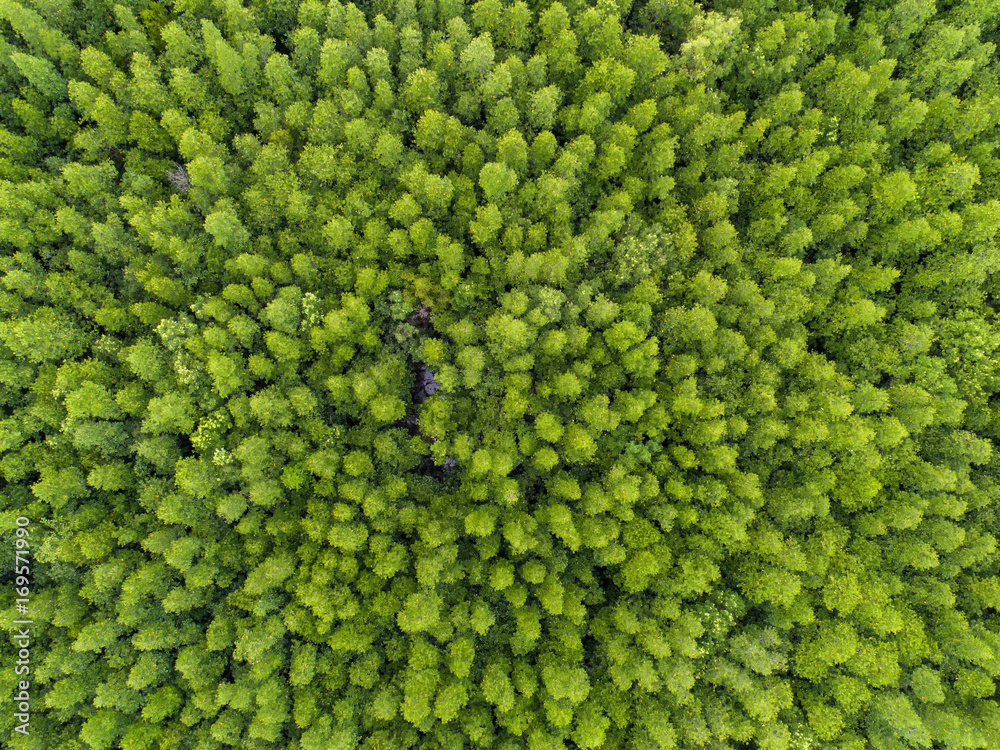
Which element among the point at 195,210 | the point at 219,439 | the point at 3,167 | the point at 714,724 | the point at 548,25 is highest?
the point at 548,25

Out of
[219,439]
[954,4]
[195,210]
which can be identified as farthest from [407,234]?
[954,4]

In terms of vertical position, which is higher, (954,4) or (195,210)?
(954,4)

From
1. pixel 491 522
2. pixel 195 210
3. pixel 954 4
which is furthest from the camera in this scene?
pixel 954 4

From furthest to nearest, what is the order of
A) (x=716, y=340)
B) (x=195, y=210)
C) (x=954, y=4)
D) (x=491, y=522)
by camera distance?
(x=954, y=4)
(x=195, y=210)
(x=716, y=340)
(x=491, y=522)

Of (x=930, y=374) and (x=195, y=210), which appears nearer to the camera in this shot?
(x=930, y=374)

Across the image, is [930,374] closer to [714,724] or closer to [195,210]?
[714,724]

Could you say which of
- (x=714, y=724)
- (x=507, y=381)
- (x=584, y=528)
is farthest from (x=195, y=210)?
(x=714, y=724)

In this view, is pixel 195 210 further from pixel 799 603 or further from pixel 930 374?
pixel 930 374
